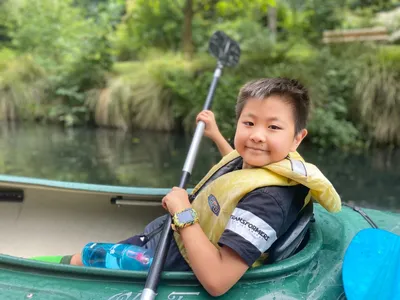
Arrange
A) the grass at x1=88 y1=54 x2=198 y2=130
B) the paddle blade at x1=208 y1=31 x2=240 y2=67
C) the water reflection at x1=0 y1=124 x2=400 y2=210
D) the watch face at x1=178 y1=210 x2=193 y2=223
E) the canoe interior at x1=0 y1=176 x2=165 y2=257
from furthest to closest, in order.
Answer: the grass at x1=88 y1=54 x2=198 y2=130 < the water reflection at x1=0 y1=124 x2=400 y2=210 < the paddle blade at x1=208 y1=31 x2=240 y2=67 < the canoe interior at x1=0 y1=176 x2=165 y2=257 < the watch face at x1=178 y1=210 x2=193 y2=223

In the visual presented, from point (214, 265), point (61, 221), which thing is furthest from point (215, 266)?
point (61, 221)

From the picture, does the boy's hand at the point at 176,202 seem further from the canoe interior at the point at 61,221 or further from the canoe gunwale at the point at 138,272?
the canoe interior at the point at 61,221

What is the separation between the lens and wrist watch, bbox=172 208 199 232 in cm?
118

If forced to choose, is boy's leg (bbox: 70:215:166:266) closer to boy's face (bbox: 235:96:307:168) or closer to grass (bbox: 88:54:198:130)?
boy's face (bbox: 235:96:307:168)

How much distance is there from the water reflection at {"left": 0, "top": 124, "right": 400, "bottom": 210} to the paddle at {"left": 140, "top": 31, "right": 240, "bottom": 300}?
2.07 meters

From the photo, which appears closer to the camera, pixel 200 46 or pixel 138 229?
pixel 138 229

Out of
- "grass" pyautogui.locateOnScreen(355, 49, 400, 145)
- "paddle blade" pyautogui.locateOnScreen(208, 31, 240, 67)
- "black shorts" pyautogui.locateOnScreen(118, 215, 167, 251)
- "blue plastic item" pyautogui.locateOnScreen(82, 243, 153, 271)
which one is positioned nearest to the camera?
"blue plastic item" pyautogui.locateOnScreen(82, 243, 153, 271)

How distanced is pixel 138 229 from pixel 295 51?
597cm

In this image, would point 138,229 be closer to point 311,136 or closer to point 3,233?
point 3,233

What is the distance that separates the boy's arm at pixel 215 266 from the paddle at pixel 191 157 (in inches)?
4.9

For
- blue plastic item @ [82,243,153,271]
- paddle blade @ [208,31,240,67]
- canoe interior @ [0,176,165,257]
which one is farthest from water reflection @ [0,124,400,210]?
blue plastic item @ [82,243,153,271]

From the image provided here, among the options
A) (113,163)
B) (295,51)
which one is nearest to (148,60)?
(295,51)

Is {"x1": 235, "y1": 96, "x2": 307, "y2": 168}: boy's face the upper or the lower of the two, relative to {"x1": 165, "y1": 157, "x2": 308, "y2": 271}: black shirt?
upper

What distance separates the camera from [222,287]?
1.11m
